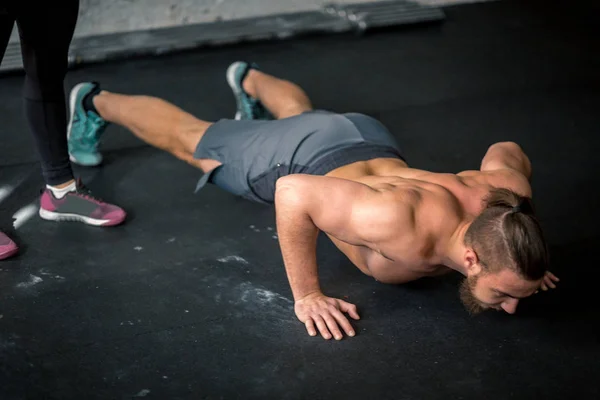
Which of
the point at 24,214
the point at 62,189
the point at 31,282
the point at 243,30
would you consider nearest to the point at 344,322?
the point at 31,282

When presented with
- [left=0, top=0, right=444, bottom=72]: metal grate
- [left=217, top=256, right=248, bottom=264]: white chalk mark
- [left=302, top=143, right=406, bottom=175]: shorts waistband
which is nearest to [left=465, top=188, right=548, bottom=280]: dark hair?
[left=302, top=143, right=406, bottom=175]: shorts waistband

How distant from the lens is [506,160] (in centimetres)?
249

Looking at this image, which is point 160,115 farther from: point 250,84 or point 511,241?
point 511,241

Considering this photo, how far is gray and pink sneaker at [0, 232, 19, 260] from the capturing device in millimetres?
2518

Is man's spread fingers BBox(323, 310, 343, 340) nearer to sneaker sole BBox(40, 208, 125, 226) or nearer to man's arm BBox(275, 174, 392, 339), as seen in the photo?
man's arm BBox(275, 174, 392, 339)

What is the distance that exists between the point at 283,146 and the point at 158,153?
797 mm

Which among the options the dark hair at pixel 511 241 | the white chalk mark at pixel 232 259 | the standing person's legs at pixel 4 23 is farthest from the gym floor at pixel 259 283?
the standing person's legs at pixel 4 23

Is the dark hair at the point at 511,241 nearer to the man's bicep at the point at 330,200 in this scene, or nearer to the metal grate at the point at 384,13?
the man's bicep at the point at 330,200

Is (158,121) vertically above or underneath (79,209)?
above

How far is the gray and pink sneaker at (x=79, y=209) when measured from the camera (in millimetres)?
2684

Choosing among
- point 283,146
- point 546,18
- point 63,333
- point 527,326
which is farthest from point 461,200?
point 546,18

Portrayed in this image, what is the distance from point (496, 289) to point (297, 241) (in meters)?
0.54

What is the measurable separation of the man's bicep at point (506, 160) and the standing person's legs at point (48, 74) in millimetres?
1304

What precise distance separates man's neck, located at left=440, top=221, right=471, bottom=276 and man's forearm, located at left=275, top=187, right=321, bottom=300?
352mm
